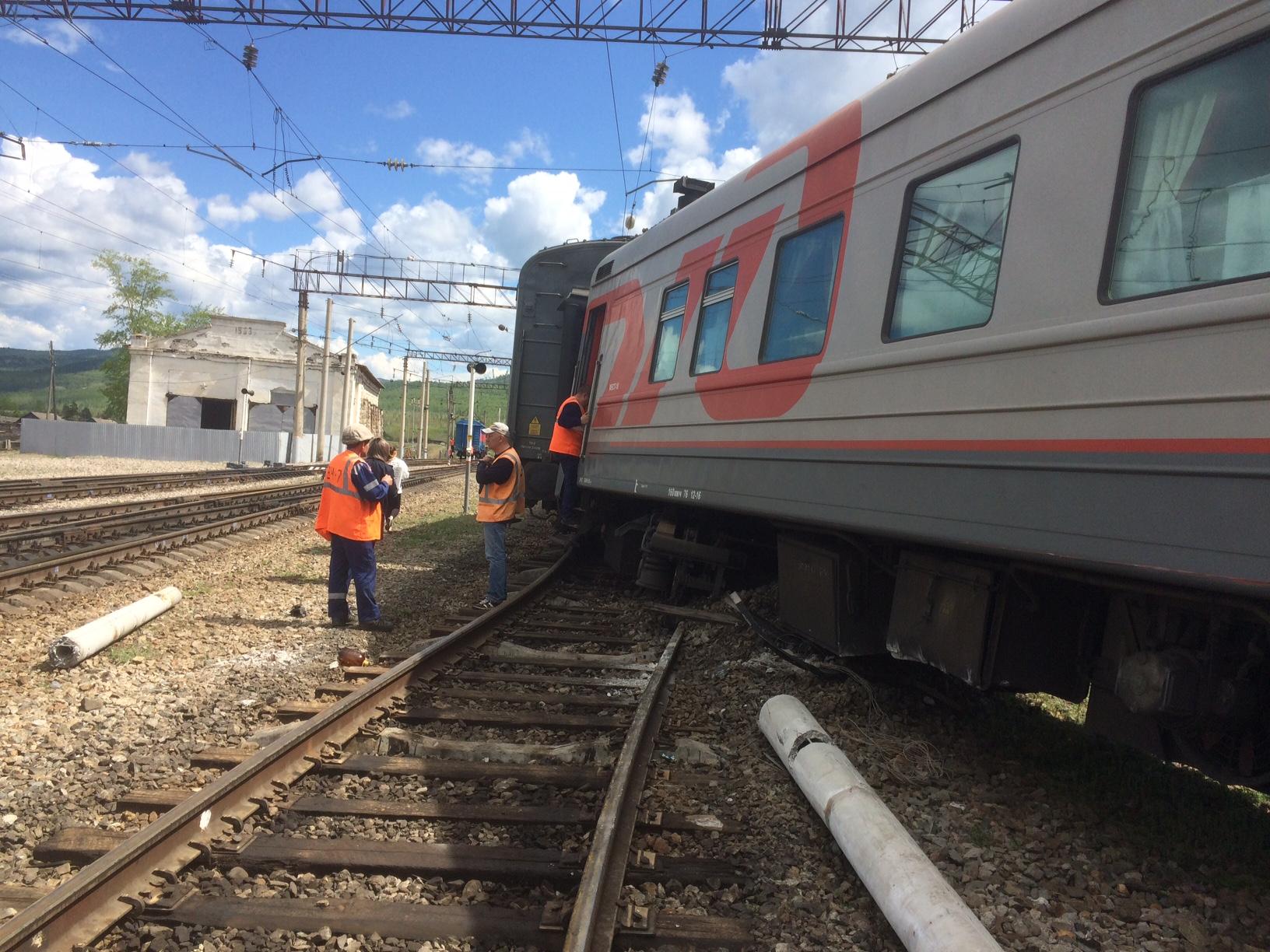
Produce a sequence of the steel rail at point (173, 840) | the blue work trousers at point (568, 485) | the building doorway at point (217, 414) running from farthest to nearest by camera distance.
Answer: the building doorway at point (217, 414) < the blue work trousers at point (568, 485) < the steel rail at point (173, 840)

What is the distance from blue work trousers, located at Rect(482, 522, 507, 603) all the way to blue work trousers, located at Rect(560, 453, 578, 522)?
1719 mm

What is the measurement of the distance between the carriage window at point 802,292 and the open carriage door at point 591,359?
3743 millimetres

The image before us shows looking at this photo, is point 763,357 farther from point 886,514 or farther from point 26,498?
point 26,498

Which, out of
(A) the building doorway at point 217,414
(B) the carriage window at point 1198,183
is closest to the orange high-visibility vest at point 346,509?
(B) the carriage window at point 1198,183

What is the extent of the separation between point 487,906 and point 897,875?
1365 mm

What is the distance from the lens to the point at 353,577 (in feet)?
25.3

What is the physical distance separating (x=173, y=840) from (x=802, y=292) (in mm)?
3997

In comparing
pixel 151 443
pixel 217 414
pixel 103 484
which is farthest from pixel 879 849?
pixel 217 414

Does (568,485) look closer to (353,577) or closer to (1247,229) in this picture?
(353,577)

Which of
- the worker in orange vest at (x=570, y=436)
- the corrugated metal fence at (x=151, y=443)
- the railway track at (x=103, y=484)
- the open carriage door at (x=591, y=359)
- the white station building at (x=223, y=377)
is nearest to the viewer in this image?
the open carriage door at (x=591, y=359)

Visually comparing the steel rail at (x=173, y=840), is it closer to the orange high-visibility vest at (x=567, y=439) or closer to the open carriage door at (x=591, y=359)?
the open carriage door at (x=591, y=359)

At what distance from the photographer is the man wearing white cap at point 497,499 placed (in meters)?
8.44

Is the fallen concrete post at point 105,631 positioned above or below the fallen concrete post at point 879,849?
below

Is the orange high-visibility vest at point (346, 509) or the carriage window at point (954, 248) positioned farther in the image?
the orange high-visibility vest at point (346, 509)
